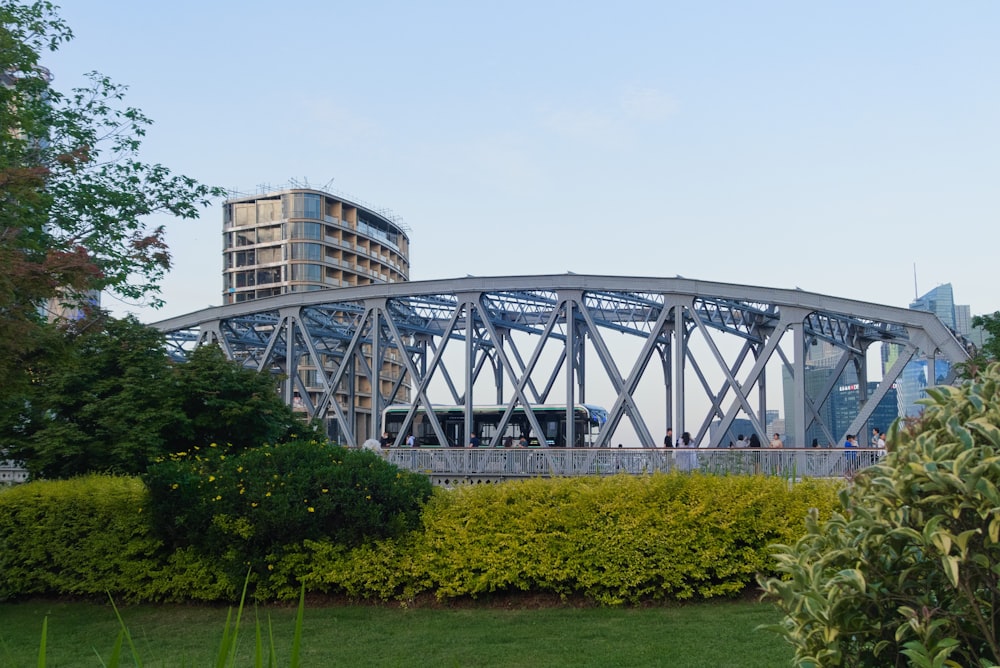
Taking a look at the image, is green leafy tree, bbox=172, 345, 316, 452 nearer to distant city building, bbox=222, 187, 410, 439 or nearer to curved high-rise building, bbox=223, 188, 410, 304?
distant city building, bbox=222, 187, 410, 439

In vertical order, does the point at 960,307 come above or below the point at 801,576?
above

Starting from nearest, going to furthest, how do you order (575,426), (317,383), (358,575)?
(358,575), (575,426), (317,383)

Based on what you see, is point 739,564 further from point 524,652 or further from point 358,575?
point 358,575

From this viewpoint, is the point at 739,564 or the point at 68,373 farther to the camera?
the point at 68,373

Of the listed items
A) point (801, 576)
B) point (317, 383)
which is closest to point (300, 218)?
point (317, 383)

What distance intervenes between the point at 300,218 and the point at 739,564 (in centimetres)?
8920

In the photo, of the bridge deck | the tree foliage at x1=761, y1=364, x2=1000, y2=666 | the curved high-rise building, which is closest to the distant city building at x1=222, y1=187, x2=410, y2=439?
the curved high-rise building

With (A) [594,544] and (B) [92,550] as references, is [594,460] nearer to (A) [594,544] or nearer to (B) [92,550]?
(A) [594,544]

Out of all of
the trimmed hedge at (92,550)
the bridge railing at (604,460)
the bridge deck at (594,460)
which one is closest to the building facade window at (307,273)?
the bridge railing at (604,460)

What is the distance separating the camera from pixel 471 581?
11.7 metres

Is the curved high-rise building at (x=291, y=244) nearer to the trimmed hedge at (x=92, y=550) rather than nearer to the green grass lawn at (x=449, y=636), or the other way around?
the trimmed hedge at (x=92, y=550)

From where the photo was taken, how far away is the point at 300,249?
315 ft

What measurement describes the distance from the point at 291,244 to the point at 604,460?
246 ft

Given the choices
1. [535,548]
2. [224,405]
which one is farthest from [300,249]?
[535,548]
